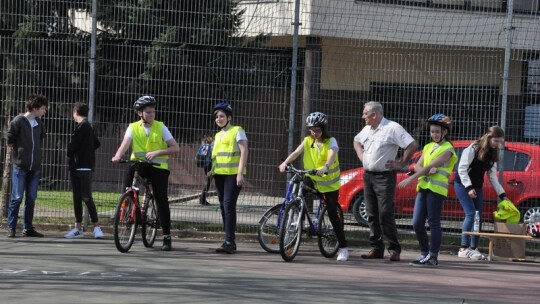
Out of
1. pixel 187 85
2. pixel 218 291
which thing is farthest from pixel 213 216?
pixel 218 291

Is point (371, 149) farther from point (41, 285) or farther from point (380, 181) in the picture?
point (41, 285)

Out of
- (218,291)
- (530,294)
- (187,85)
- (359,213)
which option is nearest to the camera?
(218,291)

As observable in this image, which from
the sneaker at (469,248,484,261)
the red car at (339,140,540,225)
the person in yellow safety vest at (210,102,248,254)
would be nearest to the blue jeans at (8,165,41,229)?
the person in yellow safety vest at (210,102,248,254)

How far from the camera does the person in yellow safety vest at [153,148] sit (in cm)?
1116

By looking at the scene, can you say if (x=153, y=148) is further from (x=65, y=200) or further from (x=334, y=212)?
(x=65, y=200)

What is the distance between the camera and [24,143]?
12242mm

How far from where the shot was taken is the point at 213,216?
13352mm

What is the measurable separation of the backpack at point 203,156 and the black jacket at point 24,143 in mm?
2358

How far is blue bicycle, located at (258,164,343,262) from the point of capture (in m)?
10.6

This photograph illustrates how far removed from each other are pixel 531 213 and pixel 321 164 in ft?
14.2

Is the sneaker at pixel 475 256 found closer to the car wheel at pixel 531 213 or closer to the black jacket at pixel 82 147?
the car wheel at pixel 531 213

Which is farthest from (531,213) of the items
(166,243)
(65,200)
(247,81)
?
(65,200)

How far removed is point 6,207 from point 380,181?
5.71m

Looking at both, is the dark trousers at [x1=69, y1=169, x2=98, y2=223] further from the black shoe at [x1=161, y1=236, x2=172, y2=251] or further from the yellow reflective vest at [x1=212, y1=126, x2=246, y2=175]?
the yellow reflective vest at [x1=212, y1=126, x2=246, y2=175]
